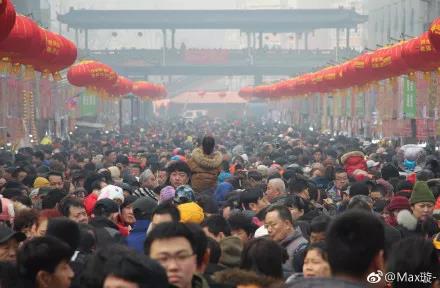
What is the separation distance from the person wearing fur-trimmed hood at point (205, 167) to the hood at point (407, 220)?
5144 millimetres

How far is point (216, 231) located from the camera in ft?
33.7

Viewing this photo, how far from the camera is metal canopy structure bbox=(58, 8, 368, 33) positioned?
92.7m

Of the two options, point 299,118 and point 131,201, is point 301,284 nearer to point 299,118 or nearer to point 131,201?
point 131,201

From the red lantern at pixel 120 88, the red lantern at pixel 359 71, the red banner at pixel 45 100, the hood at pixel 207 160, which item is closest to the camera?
the hood at pixel 207 160

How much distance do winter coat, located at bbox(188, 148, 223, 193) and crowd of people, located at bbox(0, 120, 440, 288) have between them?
0.01 m

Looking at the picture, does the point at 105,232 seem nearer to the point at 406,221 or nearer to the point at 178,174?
the point at 406,221

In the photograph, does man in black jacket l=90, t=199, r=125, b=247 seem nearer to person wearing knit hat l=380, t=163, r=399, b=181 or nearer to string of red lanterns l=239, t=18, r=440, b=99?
string of red lanterns l=239, t=18, r=440, b=99

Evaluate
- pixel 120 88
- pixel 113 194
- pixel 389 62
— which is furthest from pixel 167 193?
pixel 120 88

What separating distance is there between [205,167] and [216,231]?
6.33 meters

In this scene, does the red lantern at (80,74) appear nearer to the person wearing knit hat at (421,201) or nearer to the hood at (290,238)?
the person wearing knit hat at (421,201)

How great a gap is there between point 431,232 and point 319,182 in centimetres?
800

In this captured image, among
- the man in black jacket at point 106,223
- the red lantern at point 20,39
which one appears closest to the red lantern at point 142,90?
the red lantern at point 20,39

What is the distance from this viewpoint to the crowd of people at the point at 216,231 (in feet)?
19.0

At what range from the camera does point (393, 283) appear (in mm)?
6656
